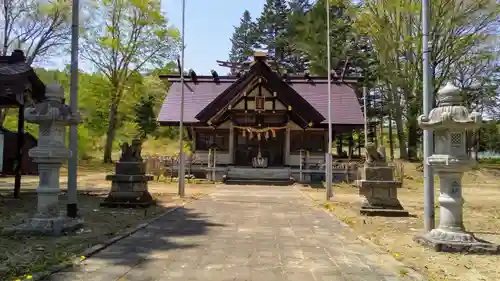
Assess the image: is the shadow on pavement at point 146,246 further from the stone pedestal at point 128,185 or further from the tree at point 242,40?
the tree at point 242,40

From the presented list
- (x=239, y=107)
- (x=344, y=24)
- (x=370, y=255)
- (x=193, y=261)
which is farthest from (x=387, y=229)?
(x=344, y=24)

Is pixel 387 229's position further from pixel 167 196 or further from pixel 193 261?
pixel 167 196

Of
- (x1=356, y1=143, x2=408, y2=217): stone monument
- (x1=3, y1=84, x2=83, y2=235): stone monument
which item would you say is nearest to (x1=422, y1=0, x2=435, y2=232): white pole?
(x1=356, y1=143, x2=408, y2=217): stone monument

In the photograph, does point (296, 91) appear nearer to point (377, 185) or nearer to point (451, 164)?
point (377, 185)

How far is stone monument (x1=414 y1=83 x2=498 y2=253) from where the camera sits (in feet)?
21.6

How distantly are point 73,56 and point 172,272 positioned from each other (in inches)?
218

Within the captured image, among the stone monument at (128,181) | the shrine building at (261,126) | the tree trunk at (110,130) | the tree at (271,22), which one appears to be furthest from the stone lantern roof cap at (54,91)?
the tree at (271,22)

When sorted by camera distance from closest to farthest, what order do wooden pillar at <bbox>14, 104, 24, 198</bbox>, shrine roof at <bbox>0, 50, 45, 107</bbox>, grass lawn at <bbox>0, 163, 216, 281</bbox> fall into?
grass lawn at <bbox>0, 163, 216, 281</bbox> < shrine roof at <bbox>0, 50, 45, 107</bbox> < wooden pillar at <bbox>14, 104, 24, 198</bbox>

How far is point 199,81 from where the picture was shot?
3058 centimetres

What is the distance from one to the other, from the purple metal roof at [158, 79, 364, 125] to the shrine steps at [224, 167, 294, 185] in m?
4.61

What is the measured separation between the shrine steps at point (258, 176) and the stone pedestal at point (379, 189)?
1152 cm

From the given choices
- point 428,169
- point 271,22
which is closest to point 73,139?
point 428,169

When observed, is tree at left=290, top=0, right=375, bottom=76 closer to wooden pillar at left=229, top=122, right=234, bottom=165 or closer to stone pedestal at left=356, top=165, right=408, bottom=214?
wooden pillar at left=229, top=122, right=234, bottom=165

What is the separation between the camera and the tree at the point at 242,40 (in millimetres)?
61406
